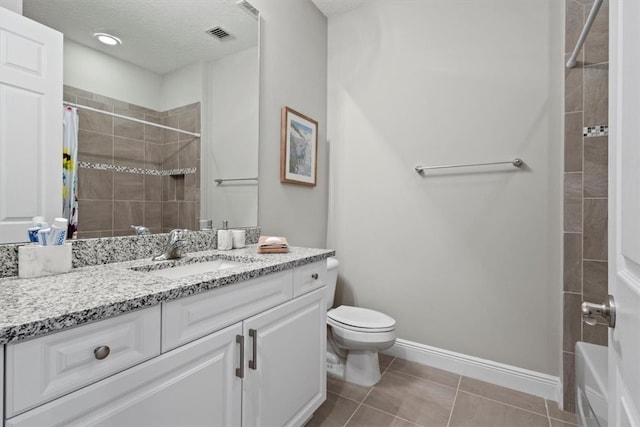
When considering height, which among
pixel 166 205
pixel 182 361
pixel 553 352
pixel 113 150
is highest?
pixel 113 150

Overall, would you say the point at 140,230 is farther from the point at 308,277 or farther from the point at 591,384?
the point at 591,384

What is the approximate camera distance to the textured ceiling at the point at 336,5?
2420mm

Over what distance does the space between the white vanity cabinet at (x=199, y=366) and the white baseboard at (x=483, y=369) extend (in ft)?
2.99

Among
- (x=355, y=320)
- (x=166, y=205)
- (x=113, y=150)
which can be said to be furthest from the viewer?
(x=355, y=320)

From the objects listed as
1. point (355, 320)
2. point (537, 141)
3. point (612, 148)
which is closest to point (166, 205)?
point (355, 320)

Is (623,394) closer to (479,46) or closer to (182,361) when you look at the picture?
(182,361)

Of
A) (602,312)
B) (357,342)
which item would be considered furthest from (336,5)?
(602,312)

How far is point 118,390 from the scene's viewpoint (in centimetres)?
76

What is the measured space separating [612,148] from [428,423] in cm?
155

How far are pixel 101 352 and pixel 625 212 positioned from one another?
112 centimetres

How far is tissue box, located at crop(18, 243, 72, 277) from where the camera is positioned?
0.96 meters

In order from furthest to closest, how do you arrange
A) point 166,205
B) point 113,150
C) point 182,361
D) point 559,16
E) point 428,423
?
point 559,16 < point 428,423 < point 166,205 < point 113,150 < point 182,361

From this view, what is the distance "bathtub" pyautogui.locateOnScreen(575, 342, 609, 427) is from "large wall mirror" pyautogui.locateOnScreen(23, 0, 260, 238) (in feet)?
5.85

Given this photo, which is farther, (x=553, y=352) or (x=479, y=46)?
(x=479, y=46)
